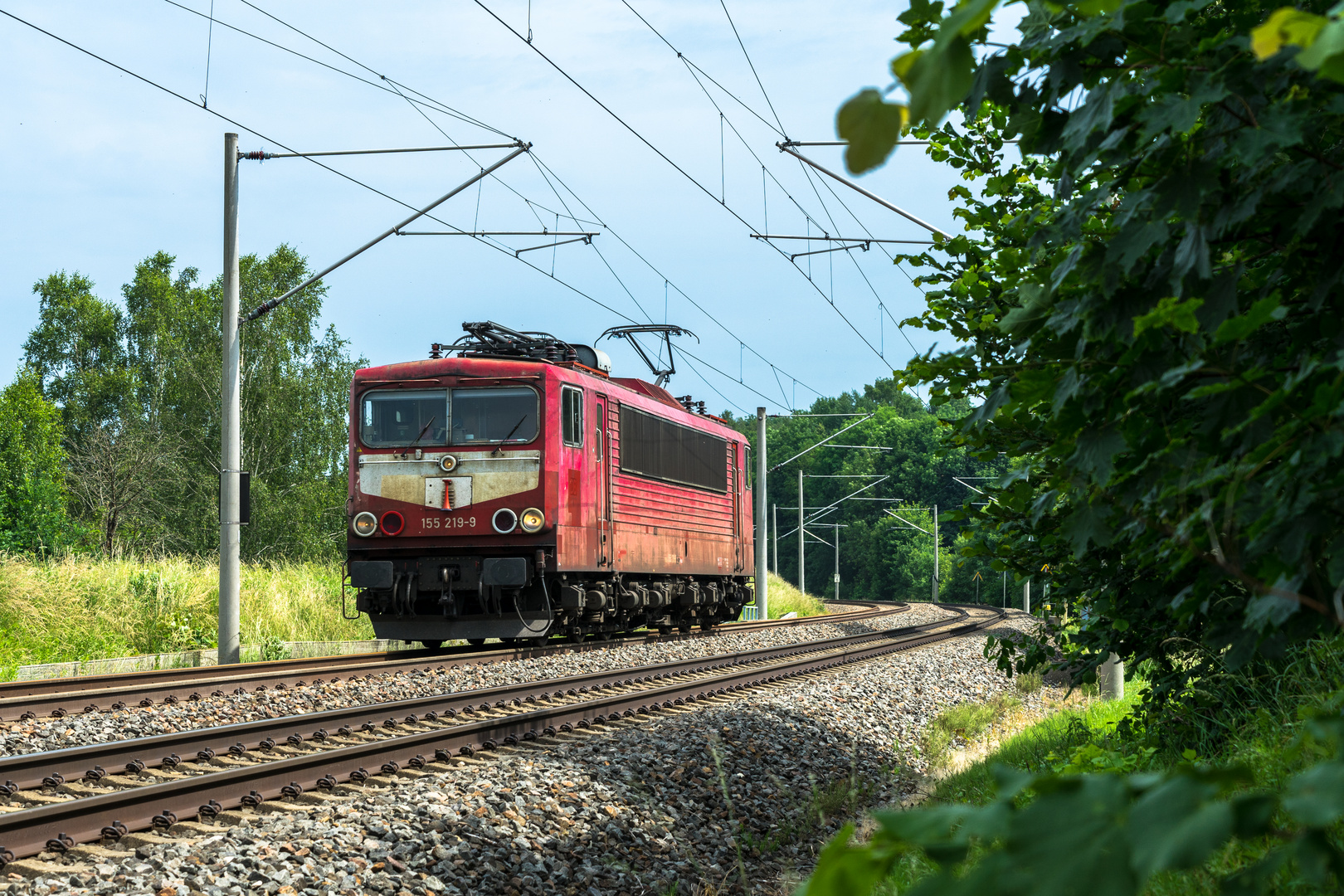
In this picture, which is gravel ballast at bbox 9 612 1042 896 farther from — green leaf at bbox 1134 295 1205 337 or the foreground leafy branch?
the foreground leafy branch

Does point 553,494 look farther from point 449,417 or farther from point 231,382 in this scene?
point 231,382

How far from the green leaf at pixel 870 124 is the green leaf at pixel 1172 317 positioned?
1073 millimetres

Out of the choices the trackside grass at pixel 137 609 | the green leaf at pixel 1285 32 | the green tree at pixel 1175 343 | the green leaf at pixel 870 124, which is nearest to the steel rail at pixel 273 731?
the trackside grass at pixel 137 609

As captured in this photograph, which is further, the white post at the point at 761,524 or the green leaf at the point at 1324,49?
the white post at the point at 761,524

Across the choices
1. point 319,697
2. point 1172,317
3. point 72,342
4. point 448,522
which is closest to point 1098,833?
point 1172,317

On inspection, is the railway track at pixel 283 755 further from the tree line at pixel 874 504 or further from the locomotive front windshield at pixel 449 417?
the tree line at pixel 874 504

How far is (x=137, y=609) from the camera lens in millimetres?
15469

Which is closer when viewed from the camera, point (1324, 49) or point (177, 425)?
point (1324, 49)

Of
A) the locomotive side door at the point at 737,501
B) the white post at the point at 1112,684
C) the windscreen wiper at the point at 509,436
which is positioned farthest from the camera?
the locomotive side door at the point at 737,501

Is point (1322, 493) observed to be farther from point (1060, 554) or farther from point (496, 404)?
point (496, 404)

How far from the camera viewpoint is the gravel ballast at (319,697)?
8062 millimetres

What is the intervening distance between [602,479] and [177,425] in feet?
114

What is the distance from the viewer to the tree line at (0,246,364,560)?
4072cm

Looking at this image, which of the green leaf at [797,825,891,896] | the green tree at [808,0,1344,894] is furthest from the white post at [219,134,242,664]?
the green leaf at [797,825,891,896]
